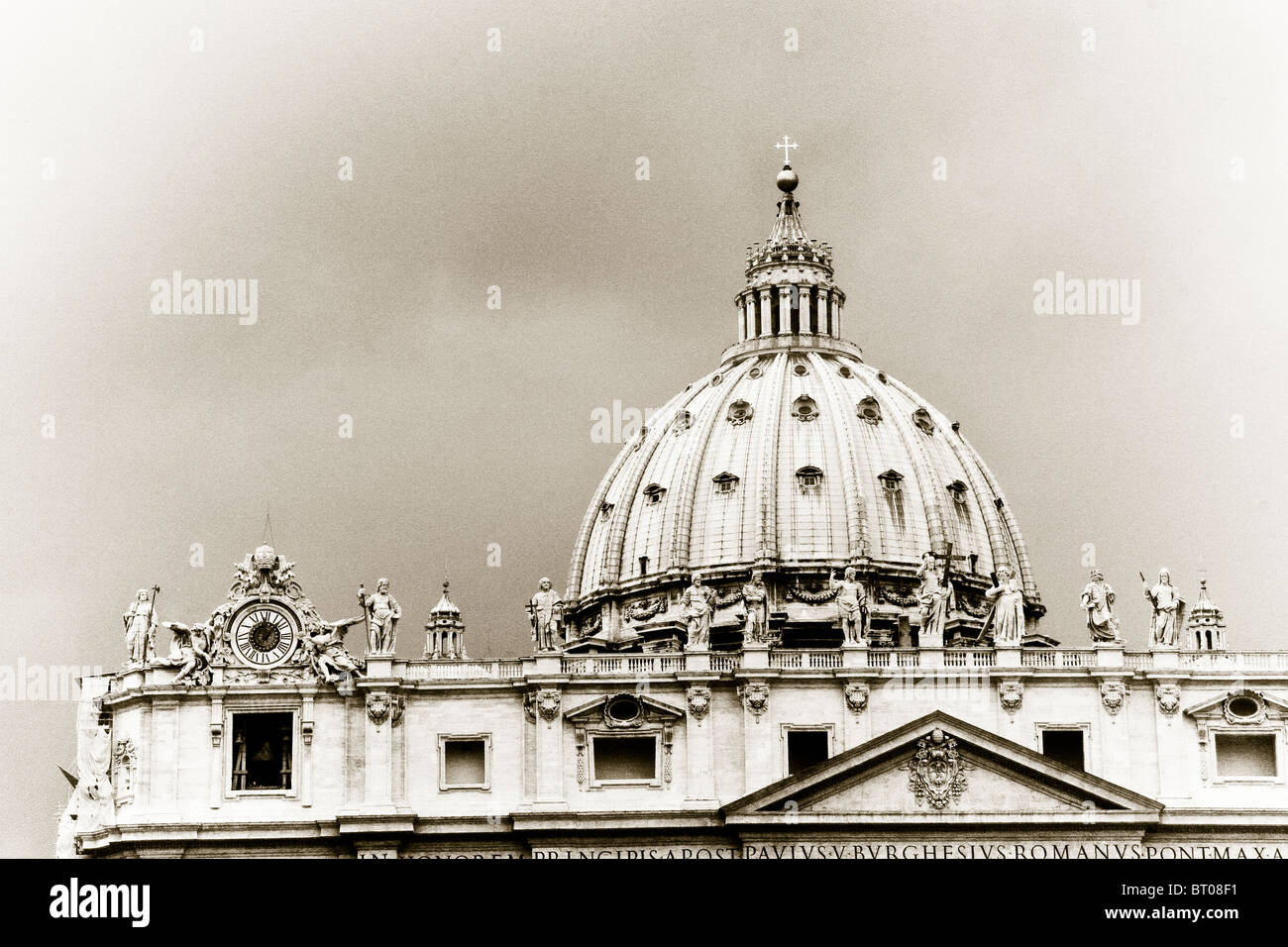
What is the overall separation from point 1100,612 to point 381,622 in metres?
25.5

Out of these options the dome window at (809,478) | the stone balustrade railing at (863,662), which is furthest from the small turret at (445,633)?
the dome window at (809,478)

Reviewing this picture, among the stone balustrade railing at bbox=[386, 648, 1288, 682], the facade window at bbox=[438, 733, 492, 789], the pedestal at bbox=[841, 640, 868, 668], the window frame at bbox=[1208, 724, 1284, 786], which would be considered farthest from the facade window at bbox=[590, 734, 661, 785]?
the window frame at bbox=[1208, 724, 1284, 786]

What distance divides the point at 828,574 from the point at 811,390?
12.1m

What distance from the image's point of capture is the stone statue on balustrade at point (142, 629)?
110m

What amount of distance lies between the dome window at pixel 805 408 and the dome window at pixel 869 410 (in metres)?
2.16

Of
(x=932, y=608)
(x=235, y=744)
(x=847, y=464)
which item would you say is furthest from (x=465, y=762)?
(x=847, y=464)

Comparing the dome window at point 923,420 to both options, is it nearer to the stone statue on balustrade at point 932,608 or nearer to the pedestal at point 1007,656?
the stone statue on balustrade at point 932,608

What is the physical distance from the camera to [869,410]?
507 feet

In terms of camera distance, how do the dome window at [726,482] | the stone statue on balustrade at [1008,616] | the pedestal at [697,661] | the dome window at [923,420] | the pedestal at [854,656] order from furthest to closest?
the dome window at [923,420], the dome window at [726,482], the stone statue on balustrade at [1008,616], the pedestal at [854,656], the pedestal at [697,661]

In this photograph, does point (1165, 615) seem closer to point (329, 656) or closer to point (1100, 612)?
point (1100, 612)

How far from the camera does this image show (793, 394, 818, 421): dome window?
155125 mm
